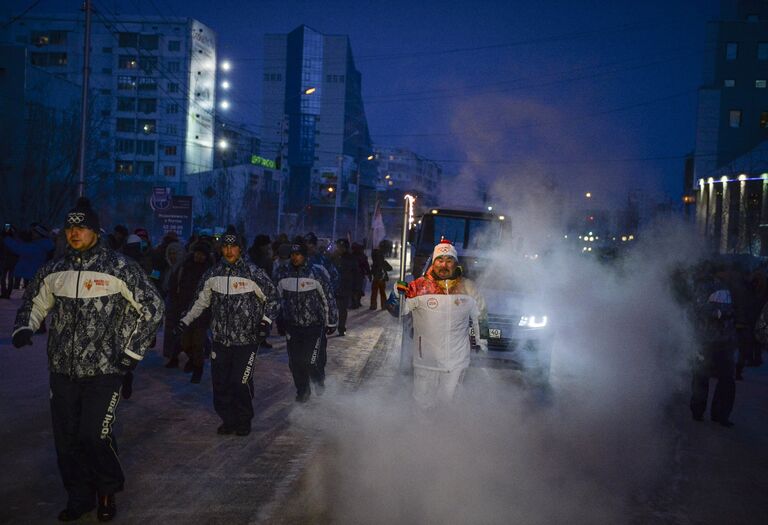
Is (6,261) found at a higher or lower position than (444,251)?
lower

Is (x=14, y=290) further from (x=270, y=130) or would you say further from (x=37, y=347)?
(x=270, y=130)

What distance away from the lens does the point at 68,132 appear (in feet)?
121

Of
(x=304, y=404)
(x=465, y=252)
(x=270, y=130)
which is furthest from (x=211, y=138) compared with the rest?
(x=304, y=404)

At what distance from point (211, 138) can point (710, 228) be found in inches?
2528

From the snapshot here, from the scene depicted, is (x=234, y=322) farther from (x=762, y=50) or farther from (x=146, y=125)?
(x=146, y=125)

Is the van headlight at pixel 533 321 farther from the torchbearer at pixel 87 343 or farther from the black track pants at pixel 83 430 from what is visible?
the black track pants at pixel 83 430

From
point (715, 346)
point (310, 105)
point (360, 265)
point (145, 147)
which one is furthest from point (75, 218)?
point (310, 105)

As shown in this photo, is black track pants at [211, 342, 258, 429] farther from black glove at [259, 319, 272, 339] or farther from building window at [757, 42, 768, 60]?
building window at [757, 42, 768, 60]

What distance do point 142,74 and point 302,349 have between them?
88.2 meters

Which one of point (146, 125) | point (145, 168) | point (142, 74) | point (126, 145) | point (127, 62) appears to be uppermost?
point (127, 62)

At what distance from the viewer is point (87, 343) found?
4895 millimetres

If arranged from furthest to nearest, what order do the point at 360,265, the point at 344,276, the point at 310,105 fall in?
1. the point at 310,105
2. the point at 360,265
3. the point at 344,276

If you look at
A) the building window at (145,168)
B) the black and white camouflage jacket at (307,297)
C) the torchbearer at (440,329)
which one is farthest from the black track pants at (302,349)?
the building window at (145,168)

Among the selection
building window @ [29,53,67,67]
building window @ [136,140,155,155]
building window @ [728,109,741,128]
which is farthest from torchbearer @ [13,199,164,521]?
building window @ [29,53,67,67]
